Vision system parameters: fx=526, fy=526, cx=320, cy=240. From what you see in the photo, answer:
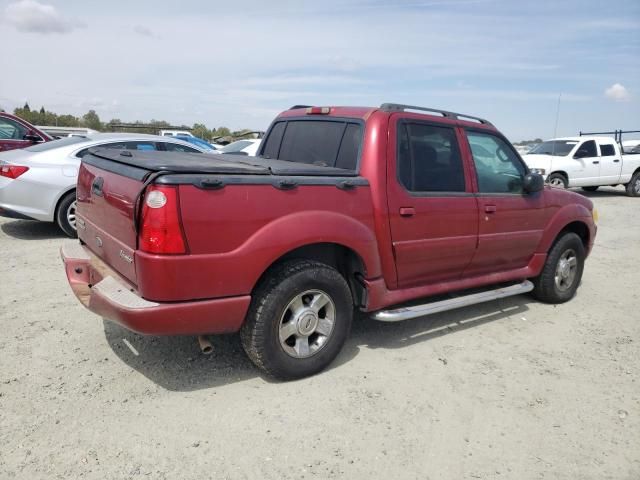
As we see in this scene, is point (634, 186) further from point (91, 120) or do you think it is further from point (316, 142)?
point (91, 120)

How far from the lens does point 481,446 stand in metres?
2.93

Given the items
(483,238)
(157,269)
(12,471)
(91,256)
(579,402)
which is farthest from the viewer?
(483,238)

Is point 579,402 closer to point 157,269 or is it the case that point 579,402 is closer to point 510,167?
point 510,167

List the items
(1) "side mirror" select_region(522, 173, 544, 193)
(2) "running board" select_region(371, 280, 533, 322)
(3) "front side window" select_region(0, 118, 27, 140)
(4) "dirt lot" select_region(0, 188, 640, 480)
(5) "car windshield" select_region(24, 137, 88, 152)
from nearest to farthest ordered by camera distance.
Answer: (4) "dirt lot" select_region(0, 188, 640, 480) → (2) "running board" select_region(371, 280, 533, 322) → (1) "side mirror" select_region(522, 173, 544, 193) → (5) "car windshield" select_region(24, 137, 88, 152) → (3) "front side window" select_region(0, 118, 27, 140)

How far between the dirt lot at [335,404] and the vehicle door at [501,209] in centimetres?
63

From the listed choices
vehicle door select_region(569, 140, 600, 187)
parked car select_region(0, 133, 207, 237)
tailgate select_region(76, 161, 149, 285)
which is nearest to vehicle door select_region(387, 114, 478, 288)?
tailgate select_region(76, 161, 149, 285)

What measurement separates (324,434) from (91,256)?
2.12 metres

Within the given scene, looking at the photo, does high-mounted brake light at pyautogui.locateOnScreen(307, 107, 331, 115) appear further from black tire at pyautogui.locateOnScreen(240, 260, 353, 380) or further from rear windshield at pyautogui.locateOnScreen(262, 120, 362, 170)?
black tire at pyautogui.locateOnScreen(240, 260, 353, 380)

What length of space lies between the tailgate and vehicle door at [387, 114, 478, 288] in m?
1.74

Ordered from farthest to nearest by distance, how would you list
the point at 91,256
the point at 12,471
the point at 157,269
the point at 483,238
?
the point at 483,238 → the point at 91,256 → the point at 157,269 → the point at 12,471

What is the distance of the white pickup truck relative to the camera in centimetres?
1402

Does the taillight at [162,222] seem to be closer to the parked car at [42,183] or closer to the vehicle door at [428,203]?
the vehicle door at [428,203]

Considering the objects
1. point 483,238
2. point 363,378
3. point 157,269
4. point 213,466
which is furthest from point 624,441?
point 157,269

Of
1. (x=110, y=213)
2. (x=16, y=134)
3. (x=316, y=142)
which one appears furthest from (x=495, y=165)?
(x=16, y=134)
